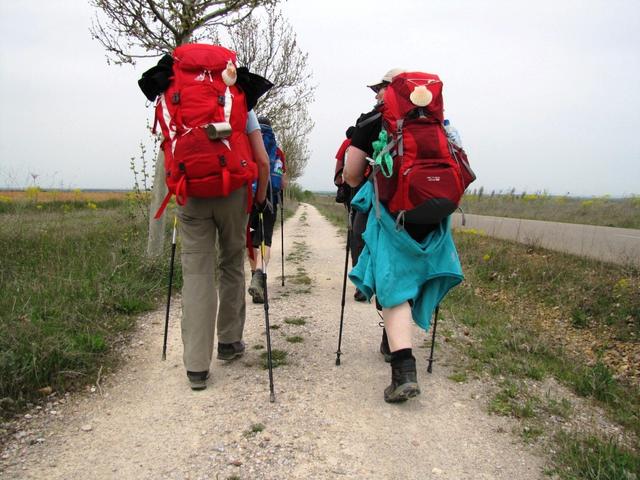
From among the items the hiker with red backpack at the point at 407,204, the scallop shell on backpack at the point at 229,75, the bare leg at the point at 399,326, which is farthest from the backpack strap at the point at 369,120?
the bare leg at the point at 399,326

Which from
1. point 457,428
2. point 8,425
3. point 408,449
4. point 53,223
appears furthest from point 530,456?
point 53,223

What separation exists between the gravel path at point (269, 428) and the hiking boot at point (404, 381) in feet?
0.38

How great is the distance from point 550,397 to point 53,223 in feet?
24.7

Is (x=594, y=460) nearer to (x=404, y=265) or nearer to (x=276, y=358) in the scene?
(x=404, y=265)

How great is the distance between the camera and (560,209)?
20781 millimetres

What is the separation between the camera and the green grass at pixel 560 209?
51.2 feet

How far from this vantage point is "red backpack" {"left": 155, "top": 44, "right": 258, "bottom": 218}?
109 inches

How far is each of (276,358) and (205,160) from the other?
1.71 meters

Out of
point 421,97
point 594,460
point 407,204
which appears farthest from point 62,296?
point 594,460

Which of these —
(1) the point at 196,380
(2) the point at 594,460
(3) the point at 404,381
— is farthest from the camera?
(1) the point at 196,380

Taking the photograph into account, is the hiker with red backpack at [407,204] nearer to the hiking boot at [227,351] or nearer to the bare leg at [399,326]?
the bare leg at [399,326]

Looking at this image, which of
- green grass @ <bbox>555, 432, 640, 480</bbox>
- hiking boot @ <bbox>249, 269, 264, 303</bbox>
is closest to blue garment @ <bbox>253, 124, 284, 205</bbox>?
hiking boot @ <bbox>249, 269, 264, 303</bbox>

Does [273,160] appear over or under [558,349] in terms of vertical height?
over

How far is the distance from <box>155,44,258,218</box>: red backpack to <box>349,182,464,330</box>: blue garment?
95 cm
